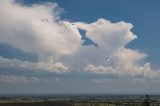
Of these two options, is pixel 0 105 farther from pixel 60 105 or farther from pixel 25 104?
pixel 60 105

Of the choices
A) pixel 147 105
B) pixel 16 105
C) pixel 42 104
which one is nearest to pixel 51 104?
pixel 42 104

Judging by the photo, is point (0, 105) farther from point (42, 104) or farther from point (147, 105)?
point (147, 105)

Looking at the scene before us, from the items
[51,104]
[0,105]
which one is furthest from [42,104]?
[0,105]

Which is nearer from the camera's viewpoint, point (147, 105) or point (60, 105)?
point (147, 105)

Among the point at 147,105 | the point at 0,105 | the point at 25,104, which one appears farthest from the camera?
the point at 25,104

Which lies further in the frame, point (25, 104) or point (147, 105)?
point (25, 104)

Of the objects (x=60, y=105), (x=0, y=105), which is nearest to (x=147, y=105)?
(x=0, y=105)

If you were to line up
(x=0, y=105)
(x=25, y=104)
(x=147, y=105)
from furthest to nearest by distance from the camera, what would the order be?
(x=25, y=104)
(x=0, y=105)
(x=147, y=105)
